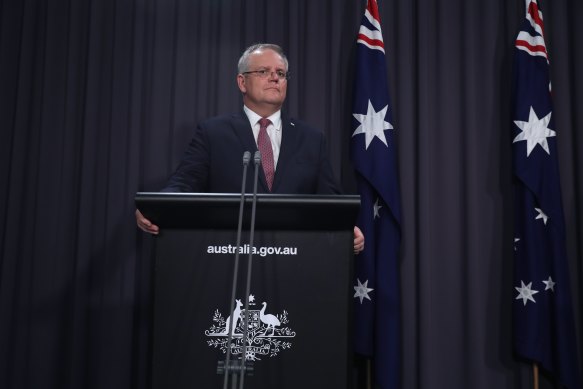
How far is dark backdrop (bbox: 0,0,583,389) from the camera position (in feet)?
11.3

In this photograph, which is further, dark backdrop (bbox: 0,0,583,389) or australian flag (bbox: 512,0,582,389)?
dark backdrop (bbox: 0,0,583,389)

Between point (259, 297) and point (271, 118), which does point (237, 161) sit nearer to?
point (271, 118)

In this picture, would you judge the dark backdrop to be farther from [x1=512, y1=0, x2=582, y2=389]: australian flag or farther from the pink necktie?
the pink necktie

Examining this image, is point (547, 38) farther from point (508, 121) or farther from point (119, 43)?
point (119, 43)

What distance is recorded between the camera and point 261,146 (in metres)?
2.68

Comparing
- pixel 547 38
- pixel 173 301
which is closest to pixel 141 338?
pixel 173 301

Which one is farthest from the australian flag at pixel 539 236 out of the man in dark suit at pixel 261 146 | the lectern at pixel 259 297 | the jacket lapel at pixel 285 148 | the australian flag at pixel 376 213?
the lectern at pixel 259 297

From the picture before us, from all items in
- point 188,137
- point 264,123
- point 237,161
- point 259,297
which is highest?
point 188,137

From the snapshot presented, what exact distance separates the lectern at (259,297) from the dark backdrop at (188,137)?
5.15ft

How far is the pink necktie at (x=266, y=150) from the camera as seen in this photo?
8.56 ft

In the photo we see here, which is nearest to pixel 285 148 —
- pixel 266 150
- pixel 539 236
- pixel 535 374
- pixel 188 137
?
pixel 266 150

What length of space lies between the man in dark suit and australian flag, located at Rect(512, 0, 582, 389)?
1.24 meters

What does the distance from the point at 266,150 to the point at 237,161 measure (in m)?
0.16

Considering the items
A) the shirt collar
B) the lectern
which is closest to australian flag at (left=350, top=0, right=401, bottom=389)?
the shirt collar
